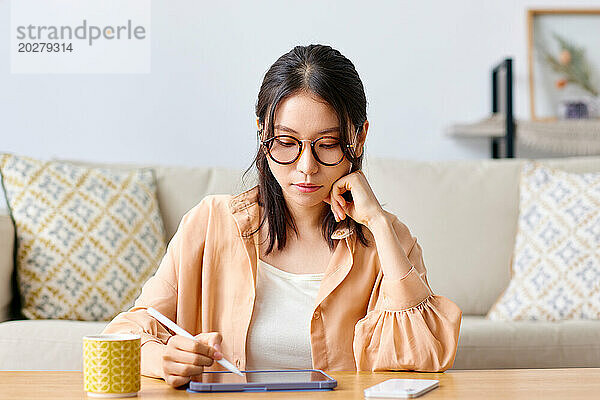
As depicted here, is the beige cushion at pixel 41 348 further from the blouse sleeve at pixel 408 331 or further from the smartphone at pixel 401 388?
the smartphone at pixel 401 388

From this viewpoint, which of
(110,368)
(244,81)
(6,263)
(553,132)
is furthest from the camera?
(244,81)

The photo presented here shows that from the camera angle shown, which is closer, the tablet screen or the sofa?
the tablet screen

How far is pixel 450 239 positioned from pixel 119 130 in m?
1.36

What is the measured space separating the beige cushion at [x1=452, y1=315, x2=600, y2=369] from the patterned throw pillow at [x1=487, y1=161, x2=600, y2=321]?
132 mm

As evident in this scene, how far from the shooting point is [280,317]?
1367 mm

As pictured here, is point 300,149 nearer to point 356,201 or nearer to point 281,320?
point 356,201

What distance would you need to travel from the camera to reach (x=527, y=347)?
211 cm

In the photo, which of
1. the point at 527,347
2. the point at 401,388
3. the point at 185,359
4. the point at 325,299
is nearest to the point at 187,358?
the point at 185,359

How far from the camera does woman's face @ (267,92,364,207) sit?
129 cm

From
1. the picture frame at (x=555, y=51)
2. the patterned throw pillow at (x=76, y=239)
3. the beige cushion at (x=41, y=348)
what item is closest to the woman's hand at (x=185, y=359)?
the beige cushion at (x=41, y=348)

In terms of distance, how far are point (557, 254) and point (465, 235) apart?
308 millimetres

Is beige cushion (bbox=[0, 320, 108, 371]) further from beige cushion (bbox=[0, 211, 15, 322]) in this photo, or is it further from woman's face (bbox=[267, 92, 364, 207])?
woman's face (bbox=[267, 92, 364, 207])

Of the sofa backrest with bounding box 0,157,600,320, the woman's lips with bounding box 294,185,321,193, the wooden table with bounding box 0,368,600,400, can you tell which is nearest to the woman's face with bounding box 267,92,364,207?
the woman's lips with bounding box 294,185,321,193

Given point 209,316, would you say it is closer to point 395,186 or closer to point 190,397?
point 190,397
